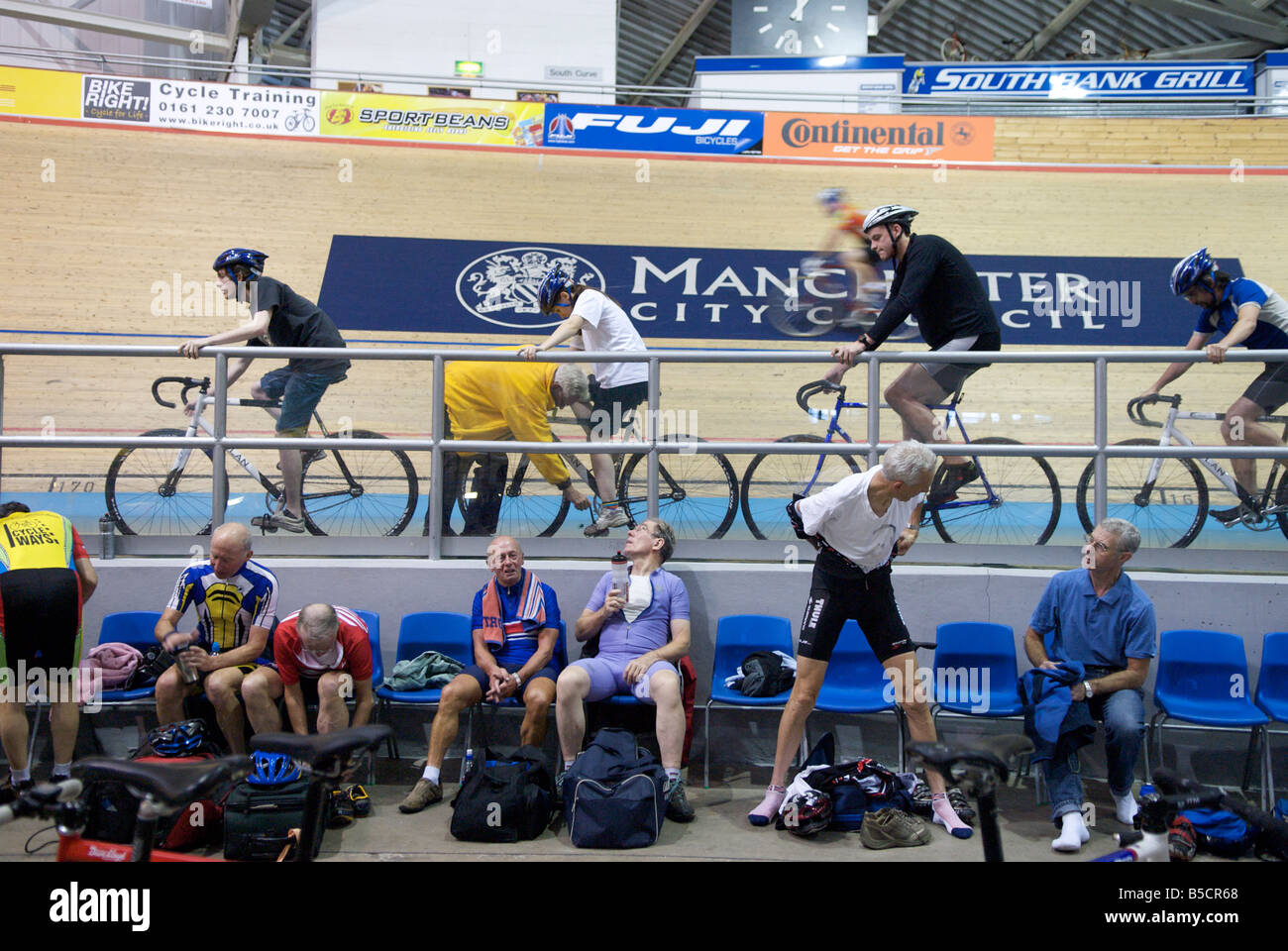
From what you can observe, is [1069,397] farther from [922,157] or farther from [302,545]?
[922,157]

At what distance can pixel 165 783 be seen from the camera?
206cm

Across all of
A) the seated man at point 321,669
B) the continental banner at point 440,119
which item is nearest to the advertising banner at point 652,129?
the continental banner at point 440,119

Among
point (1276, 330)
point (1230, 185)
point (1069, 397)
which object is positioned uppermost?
point (1230, 185)

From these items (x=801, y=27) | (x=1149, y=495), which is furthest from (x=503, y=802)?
(x=801, y=27)

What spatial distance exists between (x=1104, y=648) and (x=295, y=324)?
14.6 ft

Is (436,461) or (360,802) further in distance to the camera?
(436,461)

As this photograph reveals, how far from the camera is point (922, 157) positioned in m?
12.8

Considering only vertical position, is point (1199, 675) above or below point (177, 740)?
above

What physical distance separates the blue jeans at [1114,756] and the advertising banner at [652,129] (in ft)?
33.5

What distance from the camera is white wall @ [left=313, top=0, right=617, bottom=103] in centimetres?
1374

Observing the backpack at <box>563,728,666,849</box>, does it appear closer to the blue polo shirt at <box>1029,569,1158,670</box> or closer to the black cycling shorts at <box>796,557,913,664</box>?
the black cycling shorts at <box>796,557,913,664</box>

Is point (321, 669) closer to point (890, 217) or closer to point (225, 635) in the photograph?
point (225, 635)
